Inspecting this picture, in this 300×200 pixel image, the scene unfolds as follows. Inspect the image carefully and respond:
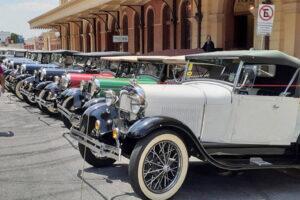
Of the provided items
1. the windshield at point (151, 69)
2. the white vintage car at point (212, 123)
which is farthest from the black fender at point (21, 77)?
the white vintage car at point (212, 123)

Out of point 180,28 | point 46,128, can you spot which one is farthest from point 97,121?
point 180,28

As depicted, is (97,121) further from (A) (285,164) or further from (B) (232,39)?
(B) (232,39)

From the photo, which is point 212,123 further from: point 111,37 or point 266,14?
point 111,37

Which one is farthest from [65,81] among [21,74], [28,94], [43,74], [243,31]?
[243,31]

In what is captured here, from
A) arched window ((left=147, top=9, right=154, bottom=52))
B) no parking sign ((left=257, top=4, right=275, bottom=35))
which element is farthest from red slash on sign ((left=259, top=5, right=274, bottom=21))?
arched window ((left=147, top=9, right=154, bottom=52))

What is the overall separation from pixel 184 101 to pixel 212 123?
428mm

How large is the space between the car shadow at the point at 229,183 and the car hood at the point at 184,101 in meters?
0.66

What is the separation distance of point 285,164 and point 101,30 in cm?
2896

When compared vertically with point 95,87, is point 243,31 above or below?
above

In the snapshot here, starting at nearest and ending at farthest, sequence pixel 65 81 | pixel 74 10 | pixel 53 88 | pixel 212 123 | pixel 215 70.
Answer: pixel 212 123, pixel 215 70, pixel 65 81, pixel 53 88, pixel 74 10

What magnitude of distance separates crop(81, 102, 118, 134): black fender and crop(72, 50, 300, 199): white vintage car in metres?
0.11

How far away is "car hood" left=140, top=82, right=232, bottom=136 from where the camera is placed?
574 cm

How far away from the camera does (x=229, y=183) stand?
20.2ft

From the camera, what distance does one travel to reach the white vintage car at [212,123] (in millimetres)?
5379
